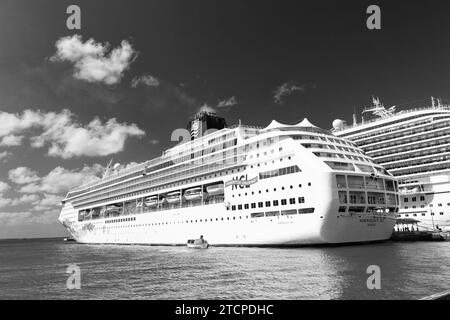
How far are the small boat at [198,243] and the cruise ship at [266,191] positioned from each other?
89 cm

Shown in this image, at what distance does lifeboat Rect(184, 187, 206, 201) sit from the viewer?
50.0 m

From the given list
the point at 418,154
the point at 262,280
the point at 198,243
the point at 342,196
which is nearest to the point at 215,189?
the point at 198,243

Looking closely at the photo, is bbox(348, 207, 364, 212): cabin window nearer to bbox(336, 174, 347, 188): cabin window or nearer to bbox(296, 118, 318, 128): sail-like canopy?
bbox(336, 174, 347, 188): cabin window

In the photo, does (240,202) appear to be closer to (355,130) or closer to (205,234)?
(205,234)

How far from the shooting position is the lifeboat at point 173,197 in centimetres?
5494

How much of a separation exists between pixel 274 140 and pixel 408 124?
33478mm

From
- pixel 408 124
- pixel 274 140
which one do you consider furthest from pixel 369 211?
pixel 408 124

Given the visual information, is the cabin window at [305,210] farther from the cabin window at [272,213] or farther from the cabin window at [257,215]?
the cabin window at [257,215]

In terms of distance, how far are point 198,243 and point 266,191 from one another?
12484 millimetres

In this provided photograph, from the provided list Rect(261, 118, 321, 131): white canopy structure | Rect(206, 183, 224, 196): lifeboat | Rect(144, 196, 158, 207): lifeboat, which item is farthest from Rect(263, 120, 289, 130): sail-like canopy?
Rect(144, 196, 158, 207): lifeboat

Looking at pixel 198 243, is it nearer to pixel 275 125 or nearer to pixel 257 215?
pixel 257 215

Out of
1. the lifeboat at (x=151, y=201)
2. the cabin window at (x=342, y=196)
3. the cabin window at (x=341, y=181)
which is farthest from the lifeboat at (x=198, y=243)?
the cabin window at (x=341, y=181)
